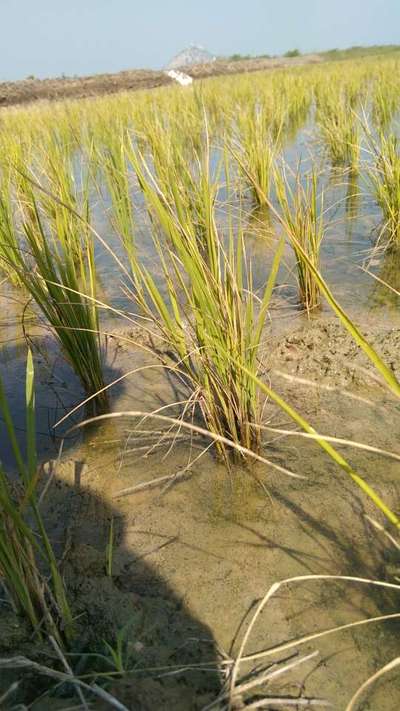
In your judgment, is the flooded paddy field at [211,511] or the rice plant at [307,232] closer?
the flooded paddy field at [211,511]

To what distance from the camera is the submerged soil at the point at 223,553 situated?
971mm

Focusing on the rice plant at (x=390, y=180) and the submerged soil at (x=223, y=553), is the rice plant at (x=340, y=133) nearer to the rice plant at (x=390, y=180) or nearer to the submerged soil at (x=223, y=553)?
the rice plant at (x=390, y=180)

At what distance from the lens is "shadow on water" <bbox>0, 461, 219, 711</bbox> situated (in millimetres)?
903

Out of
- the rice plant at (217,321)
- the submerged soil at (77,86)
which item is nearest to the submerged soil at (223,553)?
the rice plant at (217,321)

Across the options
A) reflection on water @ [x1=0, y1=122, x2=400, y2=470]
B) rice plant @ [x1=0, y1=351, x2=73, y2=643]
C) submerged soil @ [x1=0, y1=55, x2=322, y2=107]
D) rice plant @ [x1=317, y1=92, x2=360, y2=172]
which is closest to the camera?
rice plant @ [x1=0, y1=351, x2=73, y2=643]

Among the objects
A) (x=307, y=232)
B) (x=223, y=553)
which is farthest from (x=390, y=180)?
(x=223, y=553)

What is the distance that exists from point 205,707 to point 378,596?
0.45 meters

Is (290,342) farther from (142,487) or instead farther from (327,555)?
(327,555)

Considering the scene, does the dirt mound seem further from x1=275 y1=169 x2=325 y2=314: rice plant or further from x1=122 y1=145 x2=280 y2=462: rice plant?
x1=122 y1=145 x2=280 y2=462: rice plant

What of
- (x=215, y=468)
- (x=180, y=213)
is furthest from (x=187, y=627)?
(x=180, y=213)

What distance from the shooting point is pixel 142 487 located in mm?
1516

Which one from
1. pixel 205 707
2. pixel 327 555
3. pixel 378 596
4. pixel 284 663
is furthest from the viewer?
pixel 327 555

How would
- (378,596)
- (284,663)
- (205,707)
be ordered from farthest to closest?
1. (378,596)
2. (284,663)
3. (205,707)

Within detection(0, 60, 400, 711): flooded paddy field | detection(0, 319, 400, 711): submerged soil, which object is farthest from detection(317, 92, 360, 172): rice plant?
detection(0, 319, 400, 711): submerged soil
